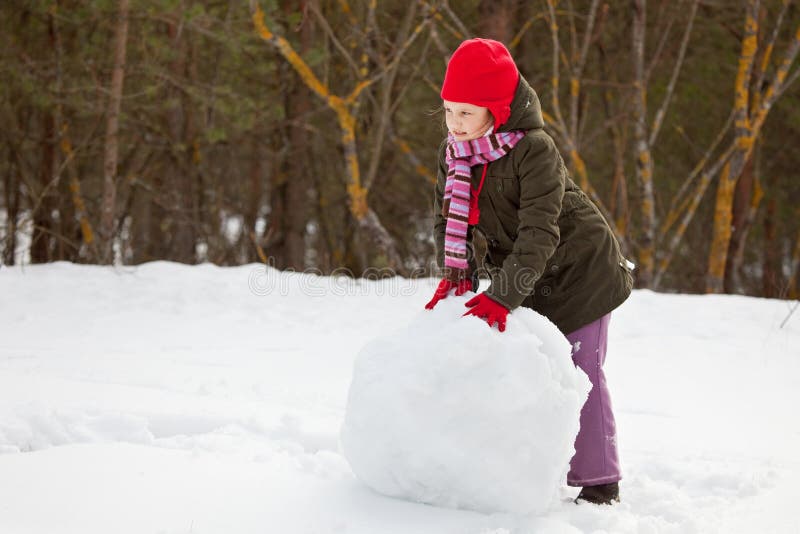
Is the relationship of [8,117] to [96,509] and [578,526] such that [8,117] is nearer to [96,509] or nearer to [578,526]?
[96,509]

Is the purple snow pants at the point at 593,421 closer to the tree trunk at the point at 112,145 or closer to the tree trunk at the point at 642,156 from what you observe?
the tree trunk at the point at 112,145

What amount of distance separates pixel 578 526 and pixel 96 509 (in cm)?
141

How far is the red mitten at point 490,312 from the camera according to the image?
7.04ft

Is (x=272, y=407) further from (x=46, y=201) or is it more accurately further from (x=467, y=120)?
(x=46, y=201)

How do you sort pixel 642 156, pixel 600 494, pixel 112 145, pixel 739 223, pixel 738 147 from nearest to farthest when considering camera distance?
pixel 600 494, pixel 112 145, pixel 642 156, pixel 738 147, pixel 739 223

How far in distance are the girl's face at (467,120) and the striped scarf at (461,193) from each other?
3 centimetres

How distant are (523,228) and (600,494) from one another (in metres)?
0.97

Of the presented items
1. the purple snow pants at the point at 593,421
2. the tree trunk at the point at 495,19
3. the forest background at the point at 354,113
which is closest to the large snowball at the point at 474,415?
the purple snow pants at the point at 593,421

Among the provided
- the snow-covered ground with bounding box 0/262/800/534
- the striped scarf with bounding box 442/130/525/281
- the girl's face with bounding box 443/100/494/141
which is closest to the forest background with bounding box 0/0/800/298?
the snow-covered ground with bounding box 0/262/800/534

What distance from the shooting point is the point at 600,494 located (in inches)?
98.1

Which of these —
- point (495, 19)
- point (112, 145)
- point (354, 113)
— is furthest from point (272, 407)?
point (495, 19)

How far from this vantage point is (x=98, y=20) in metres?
8.96

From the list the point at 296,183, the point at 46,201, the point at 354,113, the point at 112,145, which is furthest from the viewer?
the point at 296,183

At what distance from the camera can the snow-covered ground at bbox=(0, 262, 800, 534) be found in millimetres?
2143
